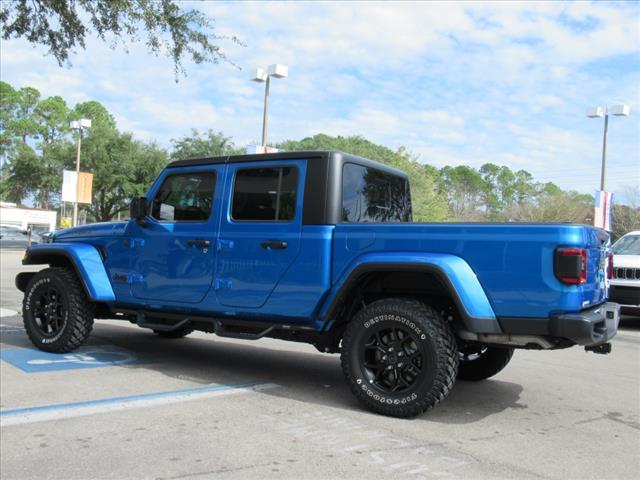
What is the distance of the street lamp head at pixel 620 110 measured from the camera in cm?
2302

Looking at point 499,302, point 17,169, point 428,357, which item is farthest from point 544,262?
point 17,169

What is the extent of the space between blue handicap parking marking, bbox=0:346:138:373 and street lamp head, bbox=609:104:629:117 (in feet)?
71.5

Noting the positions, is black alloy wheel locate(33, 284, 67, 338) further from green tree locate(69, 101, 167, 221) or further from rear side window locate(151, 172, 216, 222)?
green tree locate(69, 101, 167, 221)

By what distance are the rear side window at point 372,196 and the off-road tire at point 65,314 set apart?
121 inches

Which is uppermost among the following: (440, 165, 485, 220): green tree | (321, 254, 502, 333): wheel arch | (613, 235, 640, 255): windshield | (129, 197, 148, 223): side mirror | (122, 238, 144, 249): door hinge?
(440, 165, 485, 220): green tree

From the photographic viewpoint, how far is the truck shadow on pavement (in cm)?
501

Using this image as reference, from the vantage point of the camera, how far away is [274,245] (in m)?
5.12

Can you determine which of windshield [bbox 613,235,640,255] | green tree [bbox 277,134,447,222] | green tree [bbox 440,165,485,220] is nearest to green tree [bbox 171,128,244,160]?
green tree [bbox 277,134,447,222]

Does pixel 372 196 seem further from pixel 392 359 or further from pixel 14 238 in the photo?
pixel 14 238

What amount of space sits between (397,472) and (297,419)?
1.17 meters

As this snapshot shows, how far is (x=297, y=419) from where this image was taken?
4.47 metres

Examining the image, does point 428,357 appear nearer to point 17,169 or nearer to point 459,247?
point 459,247

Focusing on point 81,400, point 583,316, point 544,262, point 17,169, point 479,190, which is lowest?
point 81,400

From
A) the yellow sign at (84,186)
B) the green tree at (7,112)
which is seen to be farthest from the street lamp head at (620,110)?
the green tree at (7,112)
